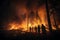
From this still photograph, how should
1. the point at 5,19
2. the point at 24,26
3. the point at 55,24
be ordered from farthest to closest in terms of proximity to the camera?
the point at 5,19, the point at 24,26, the point at 55,24

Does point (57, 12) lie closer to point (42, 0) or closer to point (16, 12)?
point (42, 0)

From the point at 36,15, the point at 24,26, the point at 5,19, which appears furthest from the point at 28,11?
the point at 5,19

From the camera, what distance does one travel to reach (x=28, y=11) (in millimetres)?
38344

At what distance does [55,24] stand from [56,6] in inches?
208

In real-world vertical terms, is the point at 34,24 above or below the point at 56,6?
below

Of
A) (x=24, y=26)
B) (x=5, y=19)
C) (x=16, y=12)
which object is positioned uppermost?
(x=16, y=12)

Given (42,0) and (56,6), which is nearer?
(56,6)

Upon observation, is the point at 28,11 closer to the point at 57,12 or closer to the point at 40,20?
the point at 40,20

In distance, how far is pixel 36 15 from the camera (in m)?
37.5

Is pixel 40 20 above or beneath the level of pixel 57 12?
beneath

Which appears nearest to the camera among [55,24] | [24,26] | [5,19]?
[55,24]

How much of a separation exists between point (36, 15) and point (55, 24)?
7.10 metres

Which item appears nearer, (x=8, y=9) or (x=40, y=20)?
(x=40, y=20)

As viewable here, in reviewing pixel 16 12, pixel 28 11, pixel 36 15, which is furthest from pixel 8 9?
pixel 36 15
